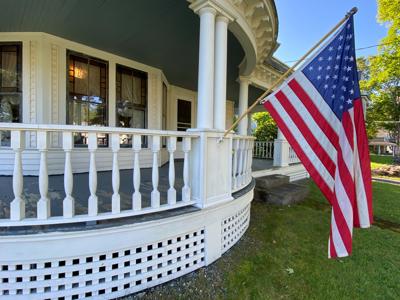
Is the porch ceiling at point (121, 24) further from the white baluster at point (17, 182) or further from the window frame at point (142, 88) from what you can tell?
the white baluster at point (17, 182)

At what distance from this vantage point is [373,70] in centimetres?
1744

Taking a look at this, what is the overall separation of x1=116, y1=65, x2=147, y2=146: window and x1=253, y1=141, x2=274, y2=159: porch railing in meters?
7.10

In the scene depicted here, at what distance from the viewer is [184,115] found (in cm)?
831

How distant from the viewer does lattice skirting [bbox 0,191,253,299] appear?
1935 mm

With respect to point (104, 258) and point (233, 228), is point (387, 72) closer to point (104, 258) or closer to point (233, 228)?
point (233, 228)

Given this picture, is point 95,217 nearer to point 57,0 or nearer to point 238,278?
point 238,278

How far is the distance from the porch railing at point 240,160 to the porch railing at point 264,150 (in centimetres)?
738

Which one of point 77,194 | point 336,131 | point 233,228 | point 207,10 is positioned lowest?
point 233,228

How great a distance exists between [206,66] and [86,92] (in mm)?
3054

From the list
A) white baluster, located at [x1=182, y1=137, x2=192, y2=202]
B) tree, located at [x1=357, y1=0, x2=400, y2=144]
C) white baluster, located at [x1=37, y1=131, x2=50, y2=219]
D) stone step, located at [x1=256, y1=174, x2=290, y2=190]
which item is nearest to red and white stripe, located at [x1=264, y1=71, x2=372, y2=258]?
white baluster, located at [x1=182, y1=137, x2=192, y2=202]

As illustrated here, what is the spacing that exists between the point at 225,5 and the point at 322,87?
1.69m

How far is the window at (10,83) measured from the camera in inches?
165

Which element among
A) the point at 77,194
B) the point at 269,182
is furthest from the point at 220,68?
the point at 269,182

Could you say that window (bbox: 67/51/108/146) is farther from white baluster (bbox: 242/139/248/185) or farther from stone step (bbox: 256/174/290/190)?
stone step (bbox: 256/174/290/190)
